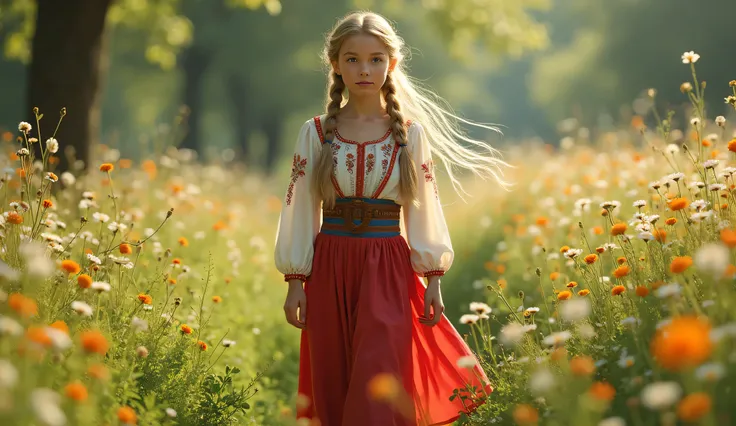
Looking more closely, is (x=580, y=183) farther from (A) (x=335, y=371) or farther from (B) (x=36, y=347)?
(B) (x=36, y=347)

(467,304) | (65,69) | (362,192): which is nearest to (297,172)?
(362,192)

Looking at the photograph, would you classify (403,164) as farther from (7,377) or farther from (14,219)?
(7,377)

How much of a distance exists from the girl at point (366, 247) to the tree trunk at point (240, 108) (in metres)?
19.4

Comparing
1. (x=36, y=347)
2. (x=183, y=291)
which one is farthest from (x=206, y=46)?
(x=36, y=347)

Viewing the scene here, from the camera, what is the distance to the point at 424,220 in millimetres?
3652

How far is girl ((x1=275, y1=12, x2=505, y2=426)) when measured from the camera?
139 inches

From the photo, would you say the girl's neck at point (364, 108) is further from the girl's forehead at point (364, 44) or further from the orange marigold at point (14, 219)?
the orange marigold at point (14, 219)

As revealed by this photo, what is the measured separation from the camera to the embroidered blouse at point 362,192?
3553 millimetres

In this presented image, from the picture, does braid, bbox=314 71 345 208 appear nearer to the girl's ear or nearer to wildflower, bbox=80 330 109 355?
the girl's ear

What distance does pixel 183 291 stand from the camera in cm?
493

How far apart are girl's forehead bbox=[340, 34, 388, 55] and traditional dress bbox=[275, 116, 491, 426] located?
36 centimetres

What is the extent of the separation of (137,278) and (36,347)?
2.63m

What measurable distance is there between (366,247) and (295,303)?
39cm

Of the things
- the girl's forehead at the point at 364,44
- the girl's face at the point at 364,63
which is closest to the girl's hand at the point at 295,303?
the girl's face at the point at 364,63
